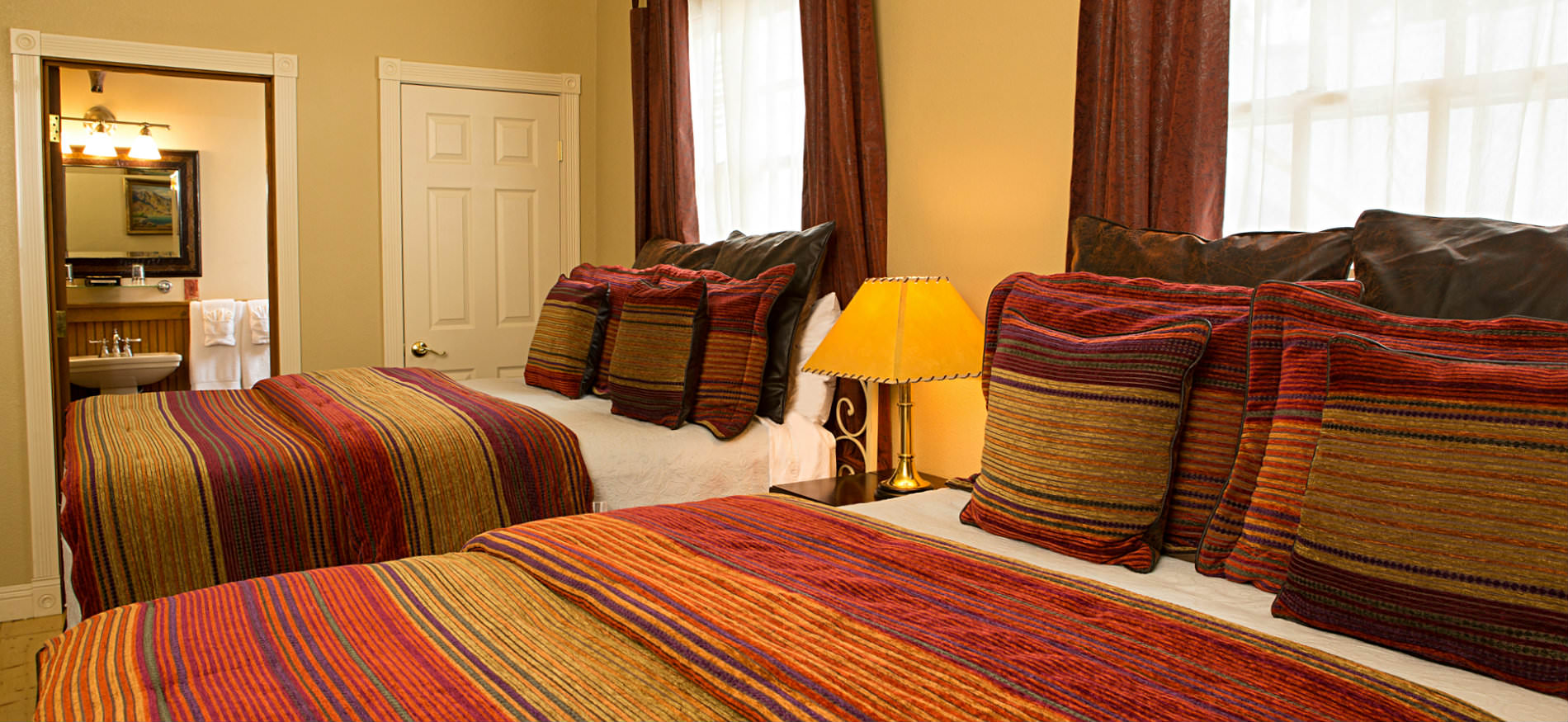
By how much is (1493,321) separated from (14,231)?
4348mm

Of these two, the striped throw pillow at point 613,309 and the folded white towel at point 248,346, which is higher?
the striped throw pillow at point 613,309

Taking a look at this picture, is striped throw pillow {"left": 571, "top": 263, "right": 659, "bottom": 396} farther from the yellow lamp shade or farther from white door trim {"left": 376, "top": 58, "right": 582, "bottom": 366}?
white door trim {"left": 376, "top": 58, "right": 582, "bottom": 366}

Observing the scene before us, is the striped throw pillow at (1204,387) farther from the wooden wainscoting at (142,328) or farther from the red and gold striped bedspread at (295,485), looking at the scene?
the wooden wainscoting at (142,328)

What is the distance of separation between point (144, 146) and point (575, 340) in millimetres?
4300

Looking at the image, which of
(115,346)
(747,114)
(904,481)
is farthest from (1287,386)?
(115,346)

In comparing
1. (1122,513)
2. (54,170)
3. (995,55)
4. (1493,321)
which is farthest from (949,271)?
(54,170)

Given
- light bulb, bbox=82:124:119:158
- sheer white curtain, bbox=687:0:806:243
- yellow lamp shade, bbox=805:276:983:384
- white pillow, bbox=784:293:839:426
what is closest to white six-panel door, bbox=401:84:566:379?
sheer white curtain, bbox=687:0:806:243

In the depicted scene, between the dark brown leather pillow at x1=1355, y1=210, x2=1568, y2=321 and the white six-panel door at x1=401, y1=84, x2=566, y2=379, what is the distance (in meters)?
3.68

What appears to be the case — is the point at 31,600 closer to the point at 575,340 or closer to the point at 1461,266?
the point at 575,340

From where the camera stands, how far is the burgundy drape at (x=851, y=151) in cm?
293

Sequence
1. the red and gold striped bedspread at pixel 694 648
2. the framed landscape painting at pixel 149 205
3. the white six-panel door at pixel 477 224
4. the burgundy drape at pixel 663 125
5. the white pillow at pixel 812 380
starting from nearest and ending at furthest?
1. the red and gold striped bedspread at pixel 694 648
2. the white pillow at pixel 812 380
3. the burgundy drape at pixel 663 125
4. the white six-panel door at pixel 477 224
5. the framed landscape painting at pixel 149 205

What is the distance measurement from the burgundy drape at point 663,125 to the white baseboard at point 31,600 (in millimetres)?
2545

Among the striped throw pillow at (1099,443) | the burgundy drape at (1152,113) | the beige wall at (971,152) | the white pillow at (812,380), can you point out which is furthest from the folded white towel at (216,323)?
the striped throw pillow at (1099,443)

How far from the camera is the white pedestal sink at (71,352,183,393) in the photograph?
18.1 ft
